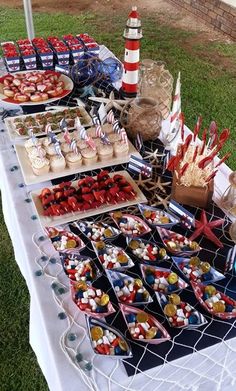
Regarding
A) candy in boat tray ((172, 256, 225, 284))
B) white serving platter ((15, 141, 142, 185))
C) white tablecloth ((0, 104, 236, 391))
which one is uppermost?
white serving platter ((15, 141, 142, 185))

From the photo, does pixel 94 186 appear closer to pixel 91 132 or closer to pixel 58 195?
pixel 58 195

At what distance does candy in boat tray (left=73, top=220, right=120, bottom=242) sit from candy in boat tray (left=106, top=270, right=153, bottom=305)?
121mm

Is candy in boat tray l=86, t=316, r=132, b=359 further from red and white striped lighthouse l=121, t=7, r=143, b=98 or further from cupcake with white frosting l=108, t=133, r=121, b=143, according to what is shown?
red and white striped lighthouse l=121, t=7, r=143, b=98

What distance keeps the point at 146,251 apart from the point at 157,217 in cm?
12

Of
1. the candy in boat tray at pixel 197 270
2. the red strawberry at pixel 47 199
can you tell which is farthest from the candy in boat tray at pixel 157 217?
the red strawberry at pixel 47 199

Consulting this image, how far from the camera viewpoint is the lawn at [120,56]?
4.66 ft

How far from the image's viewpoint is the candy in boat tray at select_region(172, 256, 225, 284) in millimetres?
893

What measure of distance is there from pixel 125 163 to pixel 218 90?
212 centimetres

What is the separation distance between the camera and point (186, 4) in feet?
15.1

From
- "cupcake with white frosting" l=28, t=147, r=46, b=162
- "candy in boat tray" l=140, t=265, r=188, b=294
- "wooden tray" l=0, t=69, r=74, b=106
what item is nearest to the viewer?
"candy in boat tray" l=140, t=265, r=188, b=294

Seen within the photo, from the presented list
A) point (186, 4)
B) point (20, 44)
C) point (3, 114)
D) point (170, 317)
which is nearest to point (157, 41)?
point (186, 4)

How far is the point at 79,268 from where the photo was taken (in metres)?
0.90

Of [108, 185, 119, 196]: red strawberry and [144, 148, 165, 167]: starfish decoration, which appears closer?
[108, 185, 119, 196]: red strawberry

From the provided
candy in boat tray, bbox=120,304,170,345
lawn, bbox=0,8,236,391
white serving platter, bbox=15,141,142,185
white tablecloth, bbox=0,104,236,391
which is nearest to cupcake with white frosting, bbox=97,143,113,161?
white serving platter, bbox=15,141,142,185
